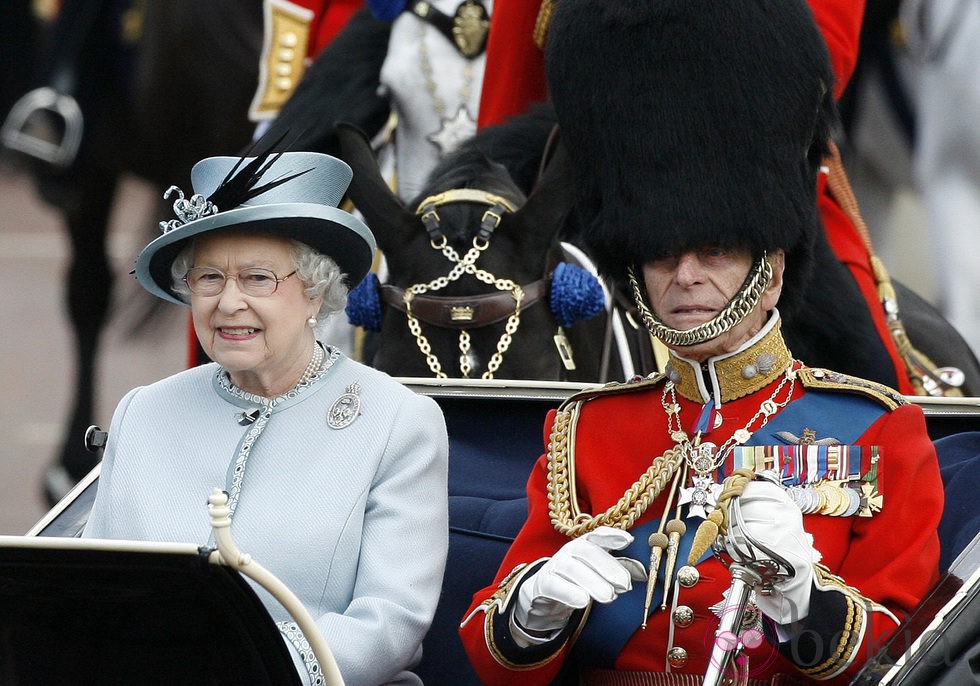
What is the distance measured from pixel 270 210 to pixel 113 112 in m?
4.54

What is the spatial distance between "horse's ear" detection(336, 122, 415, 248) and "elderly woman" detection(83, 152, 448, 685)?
1.14 m

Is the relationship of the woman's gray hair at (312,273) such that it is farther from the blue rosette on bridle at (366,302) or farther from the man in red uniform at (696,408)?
the blue rosette on bridle at (366,302)

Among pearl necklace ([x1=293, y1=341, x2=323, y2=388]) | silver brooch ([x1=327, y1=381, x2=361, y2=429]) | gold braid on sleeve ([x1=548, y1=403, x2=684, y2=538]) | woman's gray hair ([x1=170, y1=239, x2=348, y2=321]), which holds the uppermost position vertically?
woman's gray hair ([x1=170, y1=239, x2=348, y2=321])

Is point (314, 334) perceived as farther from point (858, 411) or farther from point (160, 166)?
point (160, 166)

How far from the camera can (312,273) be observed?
2771 millimetres

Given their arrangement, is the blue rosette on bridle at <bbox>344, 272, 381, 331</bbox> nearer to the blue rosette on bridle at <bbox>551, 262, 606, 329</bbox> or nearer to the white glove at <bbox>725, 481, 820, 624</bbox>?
the blue rosette on bridle at <bbox>551, 262, 606, 329</bbox>

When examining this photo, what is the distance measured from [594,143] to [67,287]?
4810 mm

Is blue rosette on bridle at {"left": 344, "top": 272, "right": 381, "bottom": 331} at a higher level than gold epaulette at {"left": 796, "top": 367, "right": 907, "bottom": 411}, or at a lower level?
lower

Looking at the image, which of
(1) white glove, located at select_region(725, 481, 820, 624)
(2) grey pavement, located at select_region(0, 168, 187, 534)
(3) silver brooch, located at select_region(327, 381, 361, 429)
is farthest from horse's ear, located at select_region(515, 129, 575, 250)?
(2) grey pavement, located at select_region(0, 168, 187, 534)

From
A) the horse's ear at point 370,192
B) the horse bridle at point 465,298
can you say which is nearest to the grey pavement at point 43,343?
the horse's ear at point 370,192

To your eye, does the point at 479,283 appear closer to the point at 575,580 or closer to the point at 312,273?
the point at 312,273

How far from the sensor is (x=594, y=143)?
280 centimetres

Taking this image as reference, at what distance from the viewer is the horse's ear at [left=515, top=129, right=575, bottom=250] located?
13.0 feet

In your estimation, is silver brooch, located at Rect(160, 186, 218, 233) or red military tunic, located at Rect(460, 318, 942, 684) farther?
silver brooch, located at Rect(160, 186, 218, 233)
